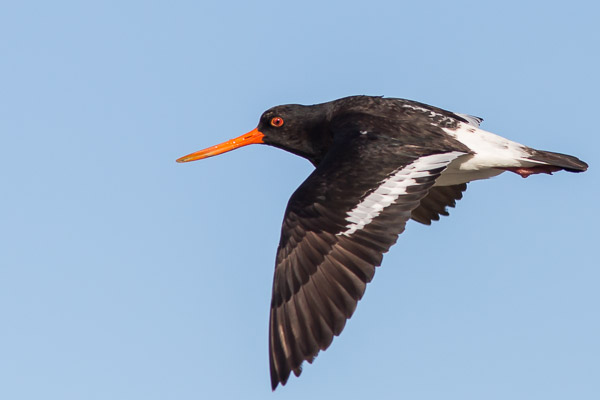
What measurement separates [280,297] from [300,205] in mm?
932

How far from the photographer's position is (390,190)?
11.1 meters

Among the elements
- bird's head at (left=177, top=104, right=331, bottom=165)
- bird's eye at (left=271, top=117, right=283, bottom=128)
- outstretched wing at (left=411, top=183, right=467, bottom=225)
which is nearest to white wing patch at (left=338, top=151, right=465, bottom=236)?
bird's head at (left=177, top=104, right=331, bottom=165)

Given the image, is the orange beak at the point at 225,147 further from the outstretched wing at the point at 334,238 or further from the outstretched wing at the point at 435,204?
the outstretched wing at the point at 334,238

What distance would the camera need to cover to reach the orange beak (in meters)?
14.0

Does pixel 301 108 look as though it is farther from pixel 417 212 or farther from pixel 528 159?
pixel 528 159

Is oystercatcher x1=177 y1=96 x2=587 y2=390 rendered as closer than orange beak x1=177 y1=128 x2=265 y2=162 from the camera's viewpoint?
Yes

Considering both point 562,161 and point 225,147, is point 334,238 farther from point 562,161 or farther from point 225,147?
point 225,147

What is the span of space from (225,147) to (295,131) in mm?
1084

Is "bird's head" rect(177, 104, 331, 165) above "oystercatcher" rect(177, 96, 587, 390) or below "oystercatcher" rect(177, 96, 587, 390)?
above

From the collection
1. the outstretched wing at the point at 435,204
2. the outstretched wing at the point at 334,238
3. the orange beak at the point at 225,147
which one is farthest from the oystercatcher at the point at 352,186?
the orange beak at the point at 225,147

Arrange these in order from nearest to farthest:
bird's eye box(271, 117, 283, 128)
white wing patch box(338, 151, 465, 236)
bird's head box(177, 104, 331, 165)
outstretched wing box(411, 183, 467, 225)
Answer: white wing patch box(338, 151, 465, 236) → bird's head box(177, 104, 331, 165) → bird's eye box(271, 117, 283, 128) → outstretched wing box(411, 183, 467, 225)

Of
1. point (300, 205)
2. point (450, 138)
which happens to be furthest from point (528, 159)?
point (300, 205)

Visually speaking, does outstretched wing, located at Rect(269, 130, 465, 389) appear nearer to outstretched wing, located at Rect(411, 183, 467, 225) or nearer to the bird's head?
the bird's head

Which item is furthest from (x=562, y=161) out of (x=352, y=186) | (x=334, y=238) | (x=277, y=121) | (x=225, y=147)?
(x=225, y=147)
